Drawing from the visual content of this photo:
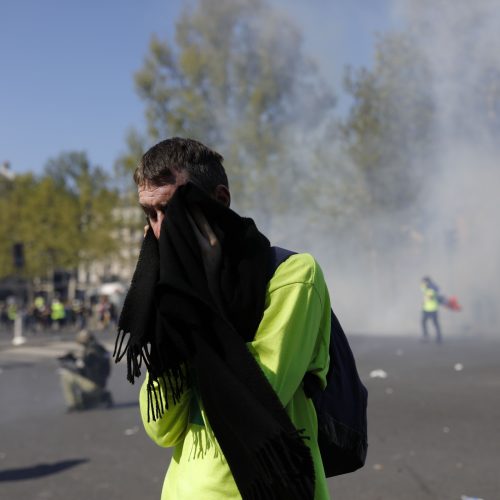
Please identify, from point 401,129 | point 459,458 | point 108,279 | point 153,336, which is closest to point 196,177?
point 153,336

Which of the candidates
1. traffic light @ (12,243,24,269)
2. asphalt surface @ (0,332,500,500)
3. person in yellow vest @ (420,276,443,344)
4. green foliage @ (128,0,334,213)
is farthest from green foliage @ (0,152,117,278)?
asphalt surface @ (0,332,500,500)

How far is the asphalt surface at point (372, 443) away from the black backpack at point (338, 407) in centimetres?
328

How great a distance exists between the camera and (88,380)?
8.95 m

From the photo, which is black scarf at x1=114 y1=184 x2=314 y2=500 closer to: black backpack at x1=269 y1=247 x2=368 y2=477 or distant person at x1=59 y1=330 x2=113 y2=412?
black backpack at x1=269 y1=247 x2=368 y2=477

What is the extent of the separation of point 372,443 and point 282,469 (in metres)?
5.10

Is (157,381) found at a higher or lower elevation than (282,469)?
higher

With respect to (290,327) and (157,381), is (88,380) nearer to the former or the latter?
(157,381)

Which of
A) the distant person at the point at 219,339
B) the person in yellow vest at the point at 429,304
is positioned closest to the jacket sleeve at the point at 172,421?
the distant person at the point at 219,339

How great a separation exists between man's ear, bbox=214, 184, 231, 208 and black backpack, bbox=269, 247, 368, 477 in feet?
0.54

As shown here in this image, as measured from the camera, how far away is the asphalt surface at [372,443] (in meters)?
5.11

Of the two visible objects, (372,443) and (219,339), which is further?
(372,443)

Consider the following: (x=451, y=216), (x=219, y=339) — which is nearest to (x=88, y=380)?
(x=219, y=339)

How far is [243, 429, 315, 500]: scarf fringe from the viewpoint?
4.70 ft

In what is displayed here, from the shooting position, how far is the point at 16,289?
6381cm
